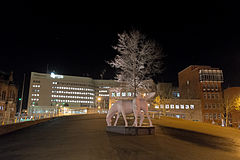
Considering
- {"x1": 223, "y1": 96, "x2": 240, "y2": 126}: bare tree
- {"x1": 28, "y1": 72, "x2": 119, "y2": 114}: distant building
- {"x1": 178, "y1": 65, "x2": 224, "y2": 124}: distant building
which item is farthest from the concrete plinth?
{"x1": 28, "y1": 72, "x2": 119, "y2": 114}: distant building

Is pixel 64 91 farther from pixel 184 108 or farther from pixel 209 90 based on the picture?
pixel 209 90

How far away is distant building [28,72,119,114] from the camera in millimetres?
129750

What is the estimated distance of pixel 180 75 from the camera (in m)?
94.9

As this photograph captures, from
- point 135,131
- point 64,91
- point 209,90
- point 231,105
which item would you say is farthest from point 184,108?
point 64,91

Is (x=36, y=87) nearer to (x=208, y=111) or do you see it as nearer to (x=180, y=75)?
(x=180, y=75)

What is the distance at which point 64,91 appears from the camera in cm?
13912

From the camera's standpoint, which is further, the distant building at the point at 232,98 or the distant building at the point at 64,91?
the distant building at the point at 64,91

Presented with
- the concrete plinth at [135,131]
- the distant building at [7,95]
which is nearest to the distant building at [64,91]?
the distant building at [7,95]

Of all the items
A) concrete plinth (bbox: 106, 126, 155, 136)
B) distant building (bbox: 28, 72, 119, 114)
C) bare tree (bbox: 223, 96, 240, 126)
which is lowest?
concrete plinth (bbox: 106, 126, 155, 136)

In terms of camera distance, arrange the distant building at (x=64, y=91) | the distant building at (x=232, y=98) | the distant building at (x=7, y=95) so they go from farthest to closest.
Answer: the distant building at (x=64, y=91) → the distant building at (x=232, y=98) → the distant building at (x=7, y=95)

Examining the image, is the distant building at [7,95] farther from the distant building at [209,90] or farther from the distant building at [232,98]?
the distant building at [232,98]

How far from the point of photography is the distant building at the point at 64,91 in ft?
426

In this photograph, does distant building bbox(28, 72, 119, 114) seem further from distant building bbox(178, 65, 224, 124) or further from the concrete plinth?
the concrete plinth

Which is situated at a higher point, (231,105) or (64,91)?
(64,91)
